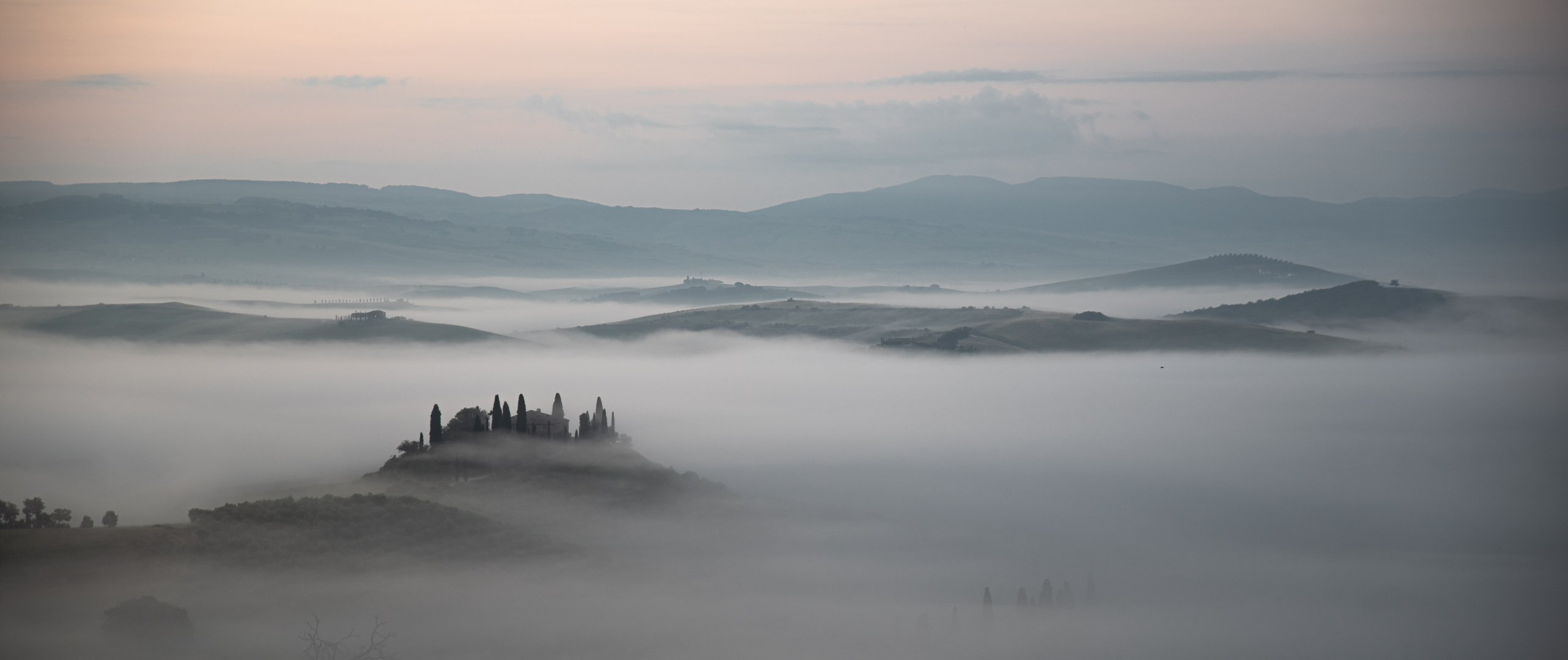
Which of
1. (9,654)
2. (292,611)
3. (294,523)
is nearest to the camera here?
(9,654)

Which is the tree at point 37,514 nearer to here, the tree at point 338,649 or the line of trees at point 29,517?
the line of trees at point 29,517

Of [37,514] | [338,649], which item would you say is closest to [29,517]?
[37,514]

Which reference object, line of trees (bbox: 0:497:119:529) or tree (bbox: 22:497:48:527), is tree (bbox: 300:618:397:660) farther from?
tree (bbox: 22:497:48:527)

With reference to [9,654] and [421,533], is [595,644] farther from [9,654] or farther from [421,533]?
[9,654]

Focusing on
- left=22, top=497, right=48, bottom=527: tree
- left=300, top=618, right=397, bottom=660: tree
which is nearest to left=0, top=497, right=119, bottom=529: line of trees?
left=22, top=497, right=48, bottom=527: tree

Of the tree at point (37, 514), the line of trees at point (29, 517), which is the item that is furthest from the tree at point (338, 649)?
the tree at point (37, 514)

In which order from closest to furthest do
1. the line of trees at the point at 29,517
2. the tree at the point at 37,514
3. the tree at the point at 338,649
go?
the tree at the point at 338,649 < the line of trees at the point at 29,517 < the tree at the point at 37,514

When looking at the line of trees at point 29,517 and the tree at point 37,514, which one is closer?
the line of trees at point 29,517

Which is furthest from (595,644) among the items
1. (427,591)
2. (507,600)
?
(427,591)

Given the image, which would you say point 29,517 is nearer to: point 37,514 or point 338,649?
point 37,514

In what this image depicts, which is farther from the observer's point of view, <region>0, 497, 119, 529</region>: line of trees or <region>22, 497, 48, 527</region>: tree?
<region>22, 497, 48, 527</region>: tree

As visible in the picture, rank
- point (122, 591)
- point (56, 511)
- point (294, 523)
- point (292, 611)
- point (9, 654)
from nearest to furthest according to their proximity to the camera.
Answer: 1. point (9, 654)
2. point (122, 591)
3. point (292, 611)
4. point (56, 511)
5. point (294, 523)
